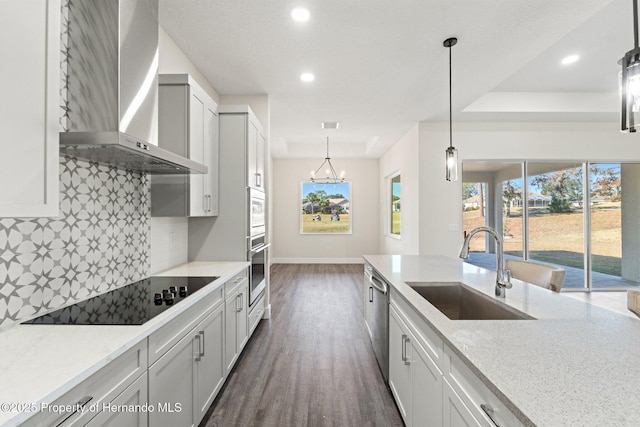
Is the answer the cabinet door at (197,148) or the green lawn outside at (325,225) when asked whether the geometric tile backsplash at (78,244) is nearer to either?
the cabinet door at (197,148)

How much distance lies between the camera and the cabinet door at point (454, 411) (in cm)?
99

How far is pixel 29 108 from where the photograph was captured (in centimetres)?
94

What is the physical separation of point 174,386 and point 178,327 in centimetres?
27

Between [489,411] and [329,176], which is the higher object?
[329,176]

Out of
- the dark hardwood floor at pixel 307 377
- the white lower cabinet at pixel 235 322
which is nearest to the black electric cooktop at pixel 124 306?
the white lower cabinet at pixel 235 322

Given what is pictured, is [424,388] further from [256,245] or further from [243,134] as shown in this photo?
[243,134]

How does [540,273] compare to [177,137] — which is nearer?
[540,273]

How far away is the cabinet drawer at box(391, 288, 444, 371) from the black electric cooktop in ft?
4.11

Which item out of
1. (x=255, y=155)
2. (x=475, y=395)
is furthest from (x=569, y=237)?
(x=475, y=395)

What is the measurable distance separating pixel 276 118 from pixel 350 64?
2069mm

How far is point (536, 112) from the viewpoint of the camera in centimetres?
446

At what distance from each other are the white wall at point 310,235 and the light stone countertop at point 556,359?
649 centimetres

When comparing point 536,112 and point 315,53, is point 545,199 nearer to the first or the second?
point 536,112

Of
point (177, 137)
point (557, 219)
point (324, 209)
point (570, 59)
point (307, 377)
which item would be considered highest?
point (570, 59)
